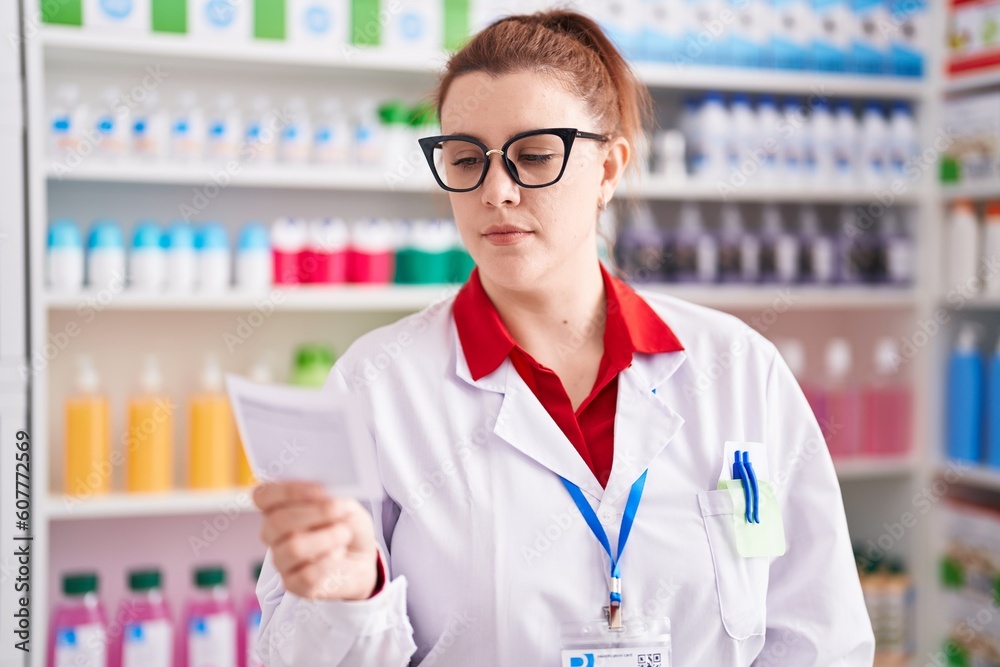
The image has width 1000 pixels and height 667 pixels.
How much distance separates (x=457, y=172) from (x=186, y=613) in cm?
177

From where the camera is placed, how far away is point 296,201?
2801 millimetres

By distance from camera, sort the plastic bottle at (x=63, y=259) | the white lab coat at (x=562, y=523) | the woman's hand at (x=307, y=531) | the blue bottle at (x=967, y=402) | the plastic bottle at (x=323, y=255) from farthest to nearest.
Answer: the blue bottle at (x=967, y=402), the plastic bottle at (x=323, y=255), the plastic bottle at (x=63, y=259), the white lab coat at (x=562, y=523), the woman's hand at (x=307, y=531)

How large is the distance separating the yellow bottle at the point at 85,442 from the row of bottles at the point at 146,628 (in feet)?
0.75

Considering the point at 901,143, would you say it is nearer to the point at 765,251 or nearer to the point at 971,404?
the point at 765,251

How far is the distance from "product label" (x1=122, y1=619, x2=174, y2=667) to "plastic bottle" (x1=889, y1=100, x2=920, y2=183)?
256 cm

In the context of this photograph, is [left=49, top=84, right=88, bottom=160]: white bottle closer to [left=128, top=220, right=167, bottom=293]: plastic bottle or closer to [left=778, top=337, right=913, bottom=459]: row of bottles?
[left=128, top=220, right=167, bottom=293]: plastic bottle

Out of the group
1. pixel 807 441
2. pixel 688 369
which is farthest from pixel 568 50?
Result: pixel 807 441

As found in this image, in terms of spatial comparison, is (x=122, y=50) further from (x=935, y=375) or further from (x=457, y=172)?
(x=935, y=375)

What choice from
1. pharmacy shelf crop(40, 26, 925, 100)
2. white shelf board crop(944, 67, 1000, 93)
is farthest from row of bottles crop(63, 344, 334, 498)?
white shelf board crop(944, 67, 1000, 93)

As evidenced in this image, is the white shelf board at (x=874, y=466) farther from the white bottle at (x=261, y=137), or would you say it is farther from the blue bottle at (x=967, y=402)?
the white bottle at (x=261, y=137)

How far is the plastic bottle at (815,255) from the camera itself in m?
2.98

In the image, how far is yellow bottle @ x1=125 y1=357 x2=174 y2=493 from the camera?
8.13 feet

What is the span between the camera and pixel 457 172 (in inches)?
50.2

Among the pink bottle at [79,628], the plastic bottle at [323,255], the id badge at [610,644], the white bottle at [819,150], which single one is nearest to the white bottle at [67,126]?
the plastic bottle at [323,255]
